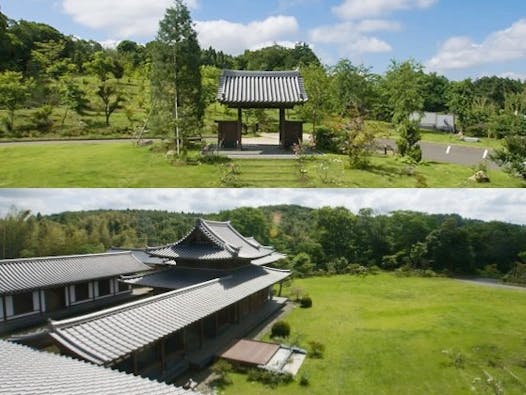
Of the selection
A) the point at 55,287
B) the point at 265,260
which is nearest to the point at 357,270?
the point at 265,260

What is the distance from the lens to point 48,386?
4.83 metres

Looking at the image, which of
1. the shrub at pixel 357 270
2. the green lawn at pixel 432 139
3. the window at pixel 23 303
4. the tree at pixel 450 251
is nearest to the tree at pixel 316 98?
the green lawn at pixel 432 139

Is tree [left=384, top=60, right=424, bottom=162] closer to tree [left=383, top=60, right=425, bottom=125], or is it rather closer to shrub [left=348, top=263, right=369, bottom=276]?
tree [left=383, top=60, right=425, bottom=125]

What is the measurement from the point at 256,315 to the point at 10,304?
24.5 feet

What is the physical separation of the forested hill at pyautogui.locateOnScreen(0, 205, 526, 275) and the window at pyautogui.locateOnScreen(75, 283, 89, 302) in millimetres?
10373

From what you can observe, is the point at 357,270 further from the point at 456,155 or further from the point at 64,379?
the point at 64,379

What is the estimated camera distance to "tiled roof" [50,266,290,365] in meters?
6.54

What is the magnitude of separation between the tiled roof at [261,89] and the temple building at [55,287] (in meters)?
8.48

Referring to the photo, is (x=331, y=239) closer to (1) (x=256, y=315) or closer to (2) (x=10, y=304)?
(1) (x=256, y=315)

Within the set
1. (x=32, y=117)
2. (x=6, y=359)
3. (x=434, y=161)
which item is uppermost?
(x=32, y=117)

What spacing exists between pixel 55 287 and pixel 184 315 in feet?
23.9

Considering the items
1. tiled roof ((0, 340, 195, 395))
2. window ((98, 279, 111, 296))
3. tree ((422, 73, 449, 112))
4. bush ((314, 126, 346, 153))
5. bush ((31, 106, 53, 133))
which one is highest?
tree ((422, 73, 449, 112))

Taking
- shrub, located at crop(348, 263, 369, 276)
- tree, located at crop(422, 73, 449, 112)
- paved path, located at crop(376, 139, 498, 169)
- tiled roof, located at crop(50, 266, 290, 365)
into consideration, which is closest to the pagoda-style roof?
tiled roof, located at crop(50, 266, 290, 365)

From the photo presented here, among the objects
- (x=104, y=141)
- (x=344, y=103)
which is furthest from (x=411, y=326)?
(x=104, y=141)
